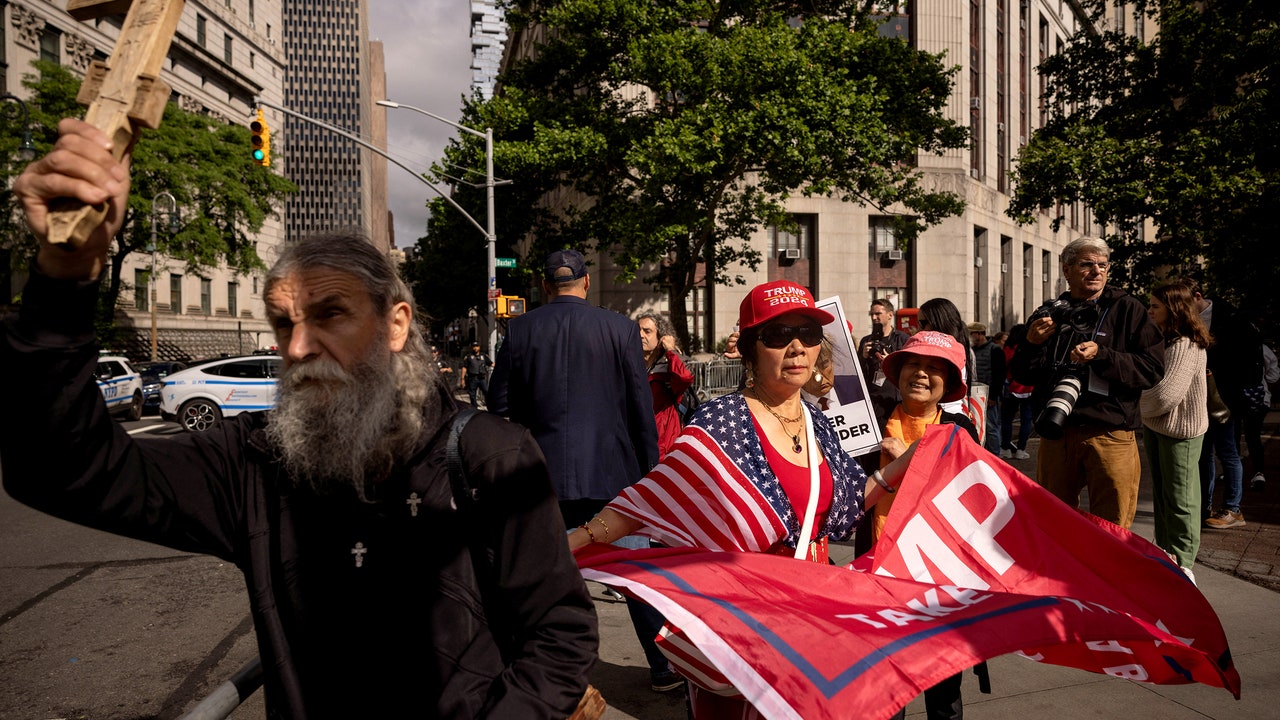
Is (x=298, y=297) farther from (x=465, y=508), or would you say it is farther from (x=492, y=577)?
(x=492, y=577)

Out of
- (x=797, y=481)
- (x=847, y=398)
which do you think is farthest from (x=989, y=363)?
(x=797, y=481)

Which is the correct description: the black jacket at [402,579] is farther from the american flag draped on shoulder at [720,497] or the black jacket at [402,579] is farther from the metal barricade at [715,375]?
the metal barricade at [715,375]

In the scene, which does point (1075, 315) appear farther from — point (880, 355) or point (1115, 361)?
point (880, 355)

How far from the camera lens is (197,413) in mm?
17641

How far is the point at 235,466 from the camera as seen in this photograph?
5.64ft

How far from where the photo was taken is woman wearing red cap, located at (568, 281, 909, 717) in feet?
8.84

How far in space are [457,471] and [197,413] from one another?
722 inches

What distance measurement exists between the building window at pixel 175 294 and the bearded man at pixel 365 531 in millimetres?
55066

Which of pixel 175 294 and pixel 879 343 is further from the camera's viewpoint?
pixel 175 294

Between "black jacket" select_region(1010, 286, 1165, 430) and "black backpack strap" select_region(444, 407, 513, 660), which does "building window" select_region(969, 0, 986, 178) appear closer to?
"black jacket" select_region(1010, 286, 1165, 430)

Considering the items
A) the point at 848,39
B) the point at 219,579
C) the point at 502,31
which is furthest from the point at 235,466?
the point at 502,31

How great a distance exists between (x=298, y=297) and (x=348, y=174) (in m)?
157

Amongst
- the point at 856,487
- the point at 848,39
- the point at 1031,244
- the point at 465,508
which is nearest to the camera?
the point at 465,508

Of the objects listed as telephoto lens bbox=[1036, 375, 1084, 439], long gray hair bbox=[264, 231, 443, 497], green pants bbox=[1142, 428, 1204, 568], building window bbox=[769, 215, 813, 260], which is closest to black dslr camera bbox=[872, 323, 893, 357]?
green pants bbox=[1142, 428, 1204, 568]
